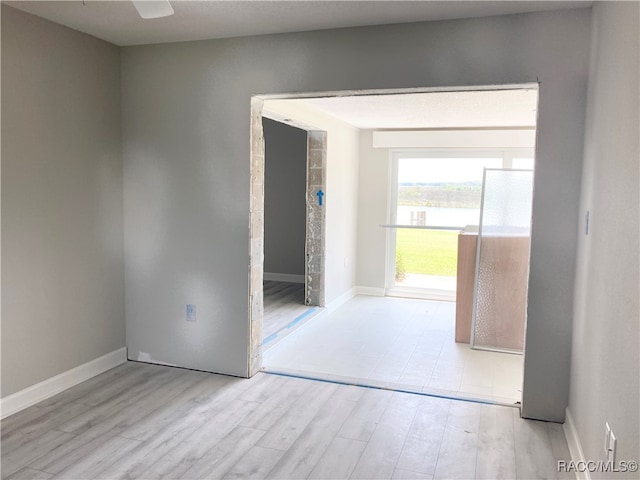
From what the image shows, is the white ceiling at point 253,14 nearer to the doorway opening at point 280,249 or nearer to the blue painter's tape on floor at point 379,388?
the doorway opening at point 280,249

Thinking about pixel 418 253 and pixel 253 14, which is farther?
pixel 418 253

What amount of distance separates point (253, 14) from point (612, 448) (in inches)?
105

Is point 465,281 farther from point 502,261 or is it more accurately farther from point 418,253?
point 418,253

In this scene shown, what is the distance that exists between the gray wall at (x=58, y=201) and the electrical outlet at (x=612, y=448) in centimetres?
298

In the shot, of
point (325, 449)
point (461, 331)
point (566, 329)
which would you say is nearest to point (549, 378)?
point (566, 329)

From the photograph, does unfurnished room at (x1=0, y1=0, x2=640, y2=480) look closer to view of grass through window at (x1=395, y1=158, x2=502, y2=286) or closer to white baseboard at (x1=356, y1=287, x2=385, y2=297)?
view of grass through window at (x1=395, y1=158, x2=502, y2=286)

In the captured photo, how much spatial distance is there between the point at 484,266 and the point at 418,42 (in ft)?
7.09

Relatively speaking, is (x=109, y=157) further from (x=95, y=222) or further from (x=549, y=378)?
(x=549, y=378)

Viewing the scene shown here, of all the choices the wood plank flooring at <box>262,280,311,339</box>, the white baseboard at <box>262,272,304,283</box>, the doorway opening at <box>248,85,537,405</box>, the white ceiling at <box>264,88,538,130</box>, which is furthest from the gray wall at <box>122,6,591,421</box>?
the white baseboard at <box>262,272,304,283</box>

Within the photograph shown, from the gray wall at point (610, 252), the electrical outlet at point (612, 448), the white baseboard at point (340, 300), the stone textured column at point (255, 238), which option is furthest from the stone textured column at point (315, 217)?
the electrical outlet at point (612, 448)

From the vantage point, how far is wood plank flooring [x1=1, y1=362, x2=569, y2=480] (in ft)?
7.90

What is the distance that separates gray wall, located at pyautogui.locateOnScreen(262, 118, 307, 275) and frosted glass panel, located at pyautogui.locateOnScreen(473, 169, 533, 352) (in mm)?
3209

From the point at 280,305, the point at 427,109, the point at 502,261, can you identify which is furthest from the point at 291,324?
the point at 427,109

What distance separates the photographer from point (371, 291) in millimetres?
6680
